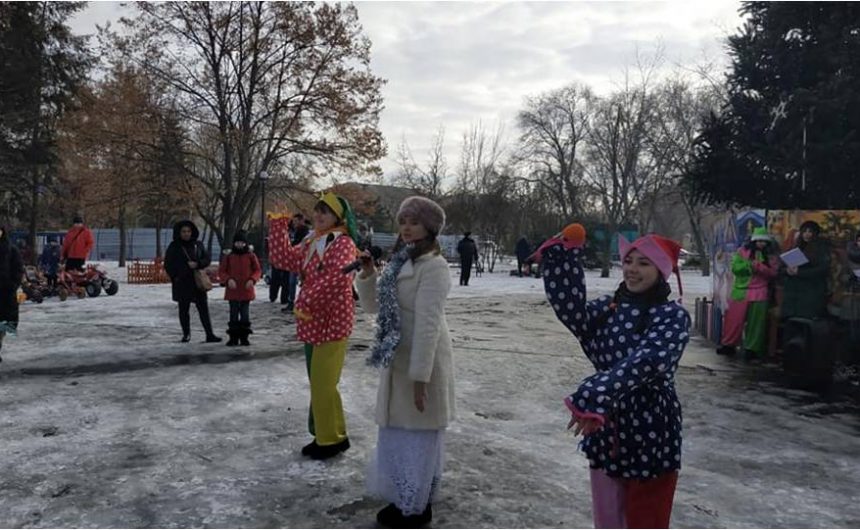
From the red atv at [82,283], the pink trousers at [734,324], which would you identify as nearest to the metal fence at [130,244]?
the red atv at [82,283]

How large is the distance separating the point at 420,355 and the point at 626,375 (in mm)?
1278

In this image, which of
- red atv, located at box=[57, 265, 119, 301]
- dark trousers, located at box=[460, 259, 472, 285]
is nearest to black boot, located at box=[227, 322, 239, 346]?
red atv, located at box=[57, 265, 119, 301]

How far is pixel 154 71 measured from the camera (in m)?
24.1

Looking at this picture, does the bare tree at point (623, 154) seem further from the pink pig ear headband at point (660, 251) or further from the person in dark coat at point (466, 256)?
the pink pig ear headband at point (660, 251)

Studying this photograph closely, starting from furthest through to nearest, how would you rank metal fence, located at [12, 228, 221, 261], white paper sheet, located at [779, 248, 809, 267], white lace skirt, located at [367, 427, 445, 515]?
metal fence, located at [12, 228, 221, 261], white paper sheet, located at [779, 248, 809, 267], white lace skirt, located at [367, 427, 445, 515]

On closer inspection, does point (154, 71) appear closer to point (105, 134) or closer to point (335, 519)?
point (105, 134)

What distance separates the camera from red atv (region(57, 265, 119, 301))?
52.9ft

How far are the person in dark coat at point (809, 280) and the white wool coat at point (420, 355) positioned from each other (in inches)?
275

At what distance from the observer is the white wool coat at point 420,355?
11.2 ft

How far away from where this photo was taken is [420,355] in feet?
11.2

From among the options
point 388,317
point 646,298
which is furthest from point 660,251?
point 388,317

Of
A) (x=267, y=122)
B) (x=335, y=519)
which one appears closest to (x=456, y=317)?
(x=335, y=519)

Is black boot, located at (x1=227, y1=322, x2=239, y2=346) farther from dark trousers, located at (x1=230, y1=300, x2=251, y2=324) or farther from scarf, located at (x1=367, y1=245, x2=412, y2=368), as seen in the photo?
scarf, located at (x1=367, y1=245, x2=412, y2=368)

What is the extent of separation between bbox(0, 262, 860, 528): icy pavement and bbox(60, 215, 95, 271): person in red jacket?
660 cm
